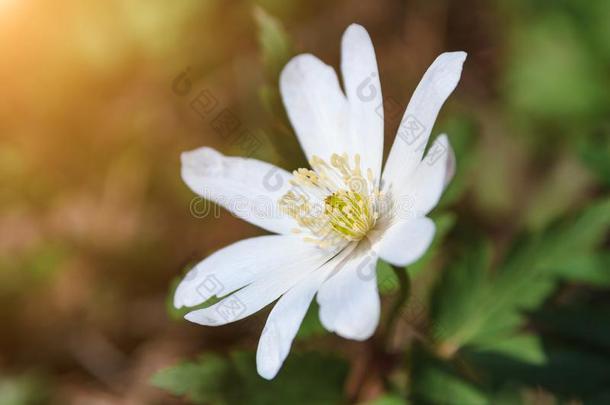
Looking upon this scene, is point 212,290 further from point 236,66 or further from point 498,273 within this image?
point 236,66

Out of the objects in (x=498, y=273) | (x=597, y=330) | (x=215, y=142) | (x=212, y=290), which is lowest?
(x=597, y=330)

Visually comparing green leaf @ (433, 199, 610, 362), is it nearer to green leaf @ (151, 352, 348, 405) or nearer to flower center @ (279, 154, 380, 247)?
green leaf @ (151, 352, 348, 405)

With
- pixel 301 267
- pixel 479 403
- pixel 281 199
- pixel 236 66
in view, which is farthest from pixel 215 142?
pixel 479 403

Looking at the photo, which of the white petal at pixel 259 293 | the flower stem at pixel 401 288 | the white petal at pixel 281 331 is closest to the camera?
the white petal at pixel 281 331

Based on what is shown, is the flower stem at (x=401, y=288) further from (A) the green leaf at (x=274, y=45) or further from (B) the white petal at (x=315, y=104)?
(A) the green leaf at (x=274, y=45)

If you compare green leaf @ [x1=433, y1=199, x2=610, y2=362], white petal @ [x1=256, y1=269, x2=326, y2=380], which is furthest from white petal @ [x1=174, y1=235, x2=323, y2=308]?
green leaf @ [x1=433, y1=199, x2=610, y2=362]

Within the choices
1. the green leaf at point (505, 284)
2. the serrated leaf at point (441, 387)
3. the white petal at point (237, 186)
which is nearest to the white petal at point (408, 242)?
the white petal at point (237, 186)
